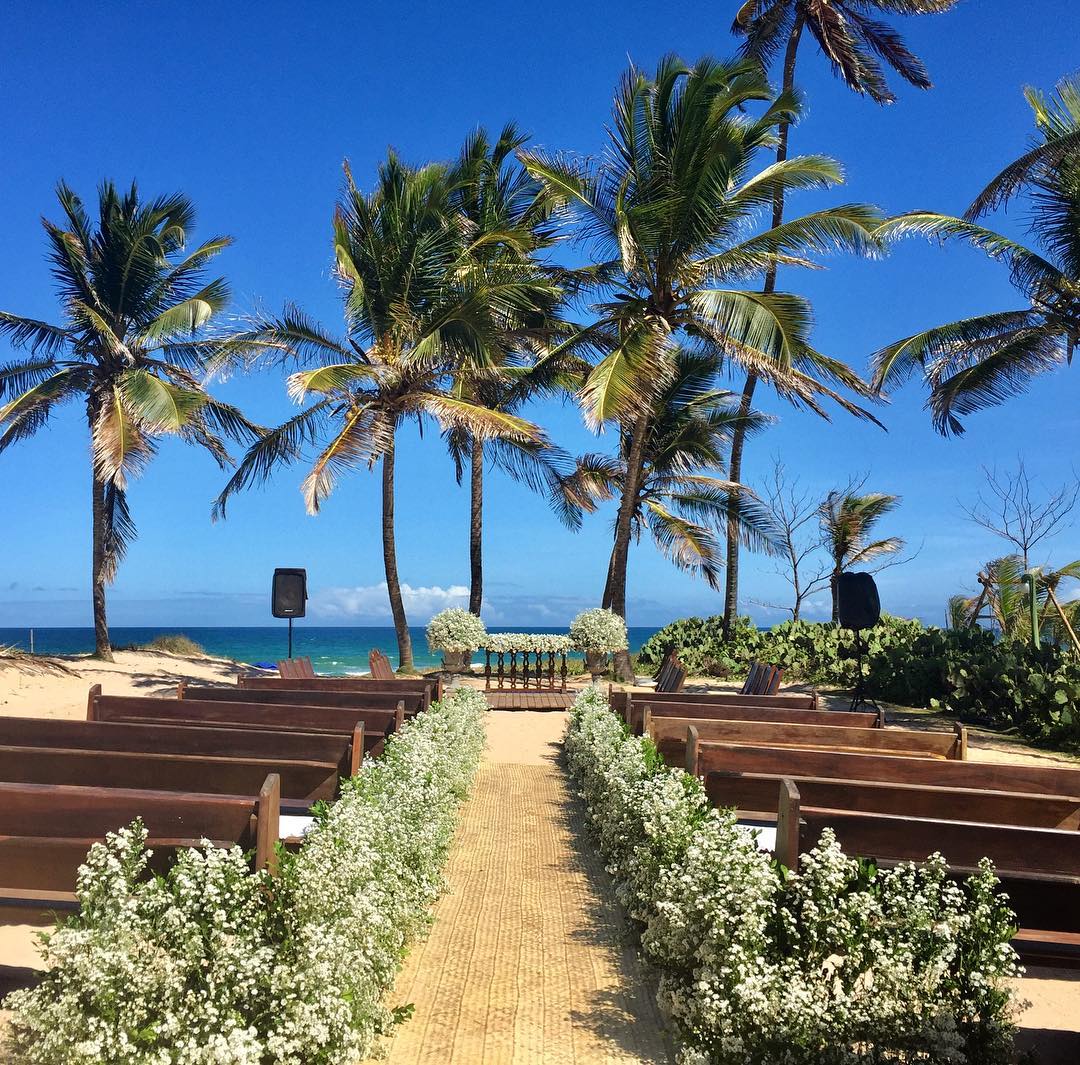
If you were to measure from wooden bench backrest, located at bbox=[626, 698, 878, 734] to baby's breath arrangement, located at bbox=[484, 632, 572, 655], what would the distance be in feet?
26.7

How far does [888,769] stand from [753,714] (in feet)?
10.5

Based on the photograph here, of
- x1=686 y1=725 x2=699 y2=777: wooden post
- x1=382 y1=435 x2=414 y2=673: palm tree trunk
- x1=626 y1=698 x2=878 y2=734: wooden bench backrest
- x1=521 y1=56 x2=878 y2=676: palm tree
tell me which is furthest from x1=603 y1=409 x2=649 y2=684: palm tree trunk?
x1=686 y1=725 x2=699 y2=777: wooden post

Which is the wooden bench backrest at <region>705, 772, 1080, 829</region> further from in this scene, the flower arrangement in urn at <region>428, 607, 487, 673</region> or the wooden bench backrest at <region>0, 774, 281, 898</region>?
the flower arrangement in urn at <region>428, 607, 487, 673</region>

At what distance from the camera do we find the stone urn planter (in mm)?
17562

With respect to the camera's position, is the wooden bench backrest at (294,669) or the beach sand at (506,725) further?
the wooden bench backrest at (294,669)

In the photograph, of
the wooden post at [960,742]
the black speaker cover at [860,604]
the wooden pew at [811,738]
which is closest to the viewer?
the wooden post at [960,742]

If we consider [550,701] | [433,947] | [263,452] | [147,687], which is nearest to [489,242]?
[263,452]

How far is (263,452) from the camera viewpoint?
1675 cm

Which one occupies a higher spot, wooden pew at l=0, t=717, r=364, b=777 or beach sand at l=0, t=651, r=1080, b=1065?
wooden pew at l=0, t=717, r=364, b=777

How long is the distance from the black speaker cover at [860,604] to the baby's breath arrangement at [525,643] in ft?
19.3

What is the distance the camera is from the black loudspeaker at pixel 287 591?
51.5 feet

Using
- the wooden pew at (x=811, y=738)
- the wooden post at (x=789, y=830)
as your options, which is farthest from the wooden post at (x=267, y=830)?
the wooden pew at (x=811, y=738)

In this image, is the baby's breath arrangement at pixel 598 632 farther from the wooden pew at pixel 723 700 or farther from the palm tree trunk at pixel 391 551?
the wooden pew at pixel 723 700

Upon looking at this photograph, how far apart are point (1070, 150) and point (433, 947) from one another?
48.4 ft
